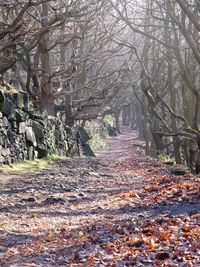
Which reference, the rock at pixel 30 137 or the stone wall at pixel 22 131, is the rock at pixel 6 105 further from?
the rock at pixel 30 137

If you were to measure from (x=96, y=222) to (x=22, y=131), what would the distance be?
778 centimetres

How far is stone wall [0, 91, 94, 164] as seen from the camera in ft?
42.4

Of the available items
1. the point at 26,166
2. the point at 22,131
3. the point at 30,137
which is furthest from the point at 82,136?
the point at 26,166

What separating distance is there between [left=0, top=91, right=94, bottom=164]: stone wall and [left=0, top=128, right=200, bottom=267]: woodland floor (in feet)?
4.92

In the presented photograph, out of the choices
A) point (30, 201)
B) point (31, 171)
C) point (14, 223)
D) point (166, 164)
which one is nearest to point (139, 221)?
point (14, 223)

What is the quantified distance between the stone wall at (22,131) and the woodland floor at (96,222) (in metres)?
1.50

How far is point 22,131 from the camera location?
1426 cm

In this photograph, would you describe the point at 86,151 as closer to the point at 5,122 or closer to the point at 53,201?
the point at 5,122

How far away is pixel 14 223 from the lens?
680cm

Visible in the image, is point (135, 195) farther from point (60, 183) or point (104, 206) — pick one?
point (60, 183)

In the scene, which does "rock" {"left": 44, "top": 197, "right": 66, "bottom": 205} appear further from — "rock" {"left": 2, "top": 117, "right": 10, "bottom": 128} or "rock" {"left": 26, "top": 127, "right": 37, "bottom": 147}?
"rock" {"left": 26, "top": 127, "right": 37, "bottom": 147}

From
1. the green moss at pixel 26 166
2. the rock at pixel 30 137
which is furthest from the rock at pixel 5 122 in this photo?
the rock at pixel 30 137

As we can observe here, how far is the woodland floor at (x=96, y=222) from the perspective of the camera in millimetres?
4891

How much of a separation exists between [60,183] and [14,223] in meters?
4.29
